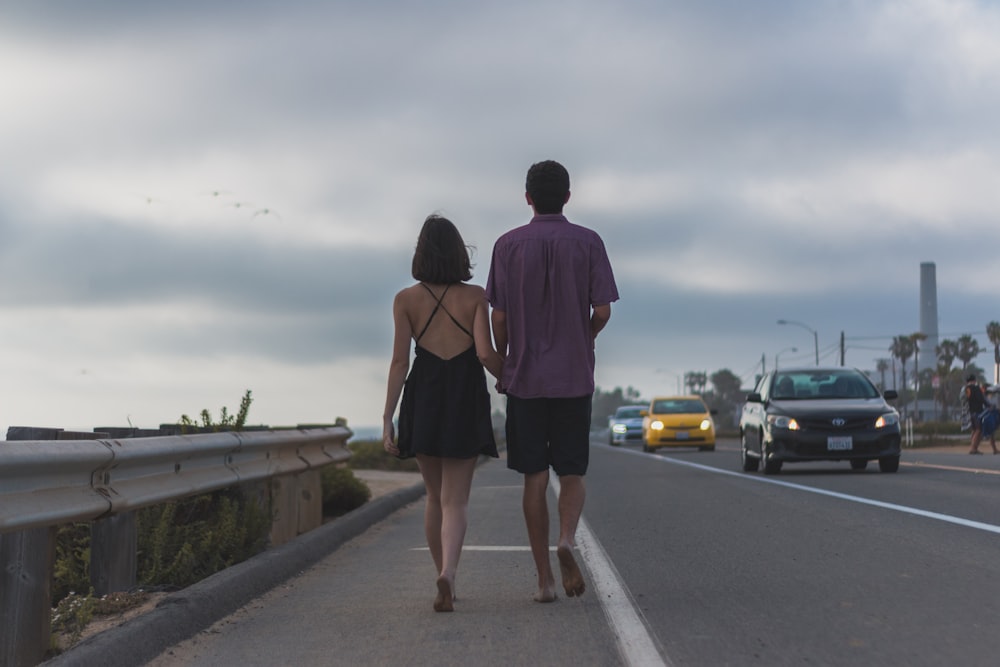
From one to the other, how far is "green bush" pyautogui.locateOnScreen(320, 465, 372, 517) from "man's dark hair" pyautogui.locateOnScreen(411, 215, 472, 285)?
688cm

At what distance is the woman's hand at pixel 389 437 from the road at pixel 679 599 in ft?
2.78

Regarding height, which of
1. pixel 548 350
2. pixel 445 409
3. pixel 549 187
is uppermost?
pixel 549 187

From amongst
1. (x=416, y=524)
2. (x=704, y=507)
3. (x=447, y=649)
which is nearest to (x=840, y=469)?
(x=704, y=507)

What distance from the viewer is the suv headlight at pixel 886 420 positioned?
685 inches

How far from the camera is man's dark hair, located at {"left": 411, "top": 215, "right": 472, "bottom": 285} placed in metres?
6.65

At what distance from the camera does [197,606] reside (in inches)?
242

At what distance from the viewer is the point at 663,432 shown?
3425 centimetres

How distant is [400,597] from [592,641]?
6.07 feet

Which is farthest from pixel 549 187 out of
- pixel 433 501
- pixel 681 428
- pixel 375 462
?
pixel 681 428

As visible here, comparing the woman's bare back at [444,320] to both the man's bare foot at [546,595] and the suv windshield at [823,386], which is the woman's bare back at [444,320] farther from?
the suv windshield at [823,386]

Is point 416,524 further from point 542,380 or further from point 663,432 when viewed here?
point 663,432

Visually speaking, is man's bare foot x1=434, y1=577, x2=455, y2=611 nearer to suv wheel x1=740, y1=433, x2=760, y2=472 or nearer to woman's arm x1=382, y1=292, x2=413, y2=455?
woman's arm x1=382, y1=292, x2=413, y2=455

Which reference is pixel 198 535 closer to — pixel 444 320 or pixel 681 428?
pixel 444 320

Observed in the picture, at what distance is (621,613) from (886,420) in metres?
12.2
